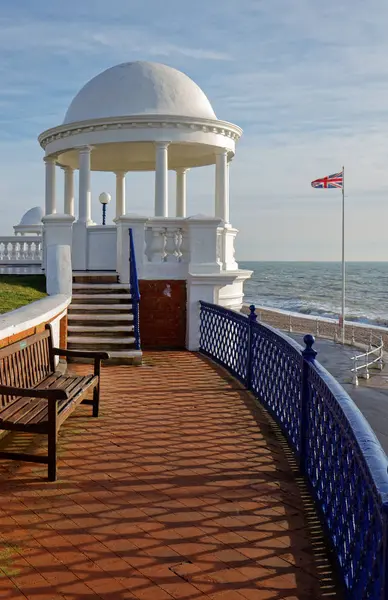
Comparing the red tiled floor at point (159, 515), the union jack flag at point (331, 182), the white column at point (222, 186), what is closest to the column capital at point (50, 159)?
the white column at point (222, 186)

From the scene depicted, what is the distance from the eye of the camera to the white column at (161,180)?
535 inches

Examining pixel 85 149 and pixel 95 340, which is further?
pixel 85 149

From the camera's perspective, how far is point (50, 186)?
53.5 feet

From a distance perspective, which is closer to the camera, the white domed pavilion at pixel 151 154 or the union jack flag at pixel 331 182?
the white domed pavilion at pixel 151 154

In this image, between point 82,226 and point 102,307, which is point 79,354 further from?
point 82,226

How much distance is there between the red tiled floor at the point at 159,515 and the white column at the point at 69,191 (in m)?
11.7

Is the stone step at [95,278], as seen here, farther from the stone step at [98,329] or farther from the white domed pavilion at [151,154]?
the stone step at [98,329]

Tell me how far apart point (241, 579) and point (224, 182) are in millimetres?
12469

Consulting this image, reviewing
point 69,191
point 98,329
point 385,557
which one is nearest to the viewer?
point 385,557

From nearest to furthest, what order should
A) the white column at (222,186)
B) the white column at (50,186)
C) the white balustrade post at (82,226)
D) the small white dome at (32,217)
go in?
the white balustrade post at (82,226) → the white column at (222,186) → the white column at (50,186) → the small white dome at (32,217)

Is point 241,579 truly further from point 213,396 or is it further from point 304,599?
point 213,396

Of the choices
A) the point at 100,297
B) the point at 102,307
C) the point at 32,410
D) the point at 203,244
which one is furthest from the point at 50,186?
the point at 32,410

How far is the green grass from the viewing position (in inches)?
364

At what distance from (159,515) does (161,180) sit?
10.4 meters
